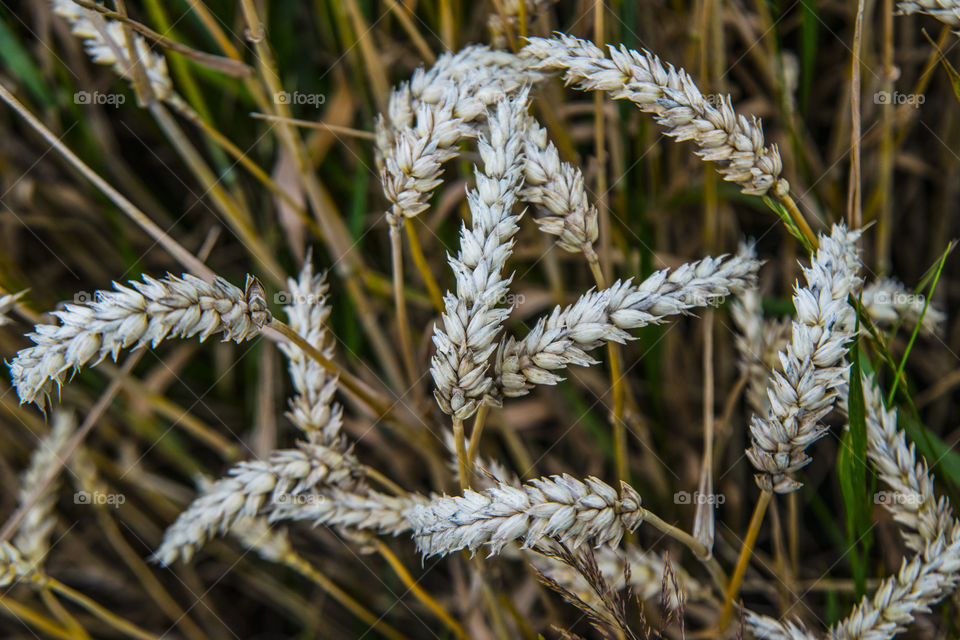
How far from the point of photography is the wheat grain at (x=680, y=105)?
0.84 meters

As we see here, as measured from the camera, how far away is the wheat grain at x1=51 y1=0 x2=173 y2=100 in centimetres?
109

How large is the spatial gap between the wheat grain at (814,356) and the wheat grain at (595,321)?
100 mm

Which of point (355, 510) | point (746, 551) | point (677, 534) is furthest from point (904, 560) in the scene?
point (355, 510)

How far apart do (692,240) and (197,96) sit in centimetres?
119

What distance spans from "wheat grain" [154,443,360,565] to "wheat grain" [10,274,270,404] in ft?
0.91

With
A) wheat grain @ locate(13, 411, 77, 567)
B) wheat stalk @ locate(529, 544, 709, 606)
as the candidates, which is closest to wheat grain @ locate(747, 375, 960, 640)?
wheat stalk @ locate(529, 544, 709, 606)

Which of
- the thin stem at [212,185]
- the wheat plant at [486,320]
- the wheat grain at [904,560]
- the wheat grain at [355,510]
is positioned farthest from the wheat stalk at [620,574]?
the thin stem at [212,185]

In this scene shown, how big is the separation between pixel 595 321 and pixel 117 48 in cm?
91

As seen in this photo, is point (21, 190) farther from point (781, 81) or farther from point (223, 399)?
point (781, 81)

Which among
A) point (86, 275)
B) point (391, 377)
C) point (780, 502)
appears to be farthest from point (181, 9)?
point (780, 502)

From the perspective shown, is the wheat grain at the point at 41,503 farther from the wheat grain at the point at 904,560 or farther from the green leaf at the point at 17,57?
the wheat grain at the point at 904,560

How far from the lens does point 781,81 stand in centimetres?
126

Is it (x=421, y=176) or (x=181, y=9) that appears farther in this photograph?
(x=181, y=9)

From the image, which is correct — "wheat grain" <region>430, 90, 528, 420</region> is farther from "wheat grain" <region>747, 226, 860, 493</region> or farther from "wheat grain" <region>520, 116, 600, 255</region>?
"wheat grain" <region>747, 226, 860, 493</region>
